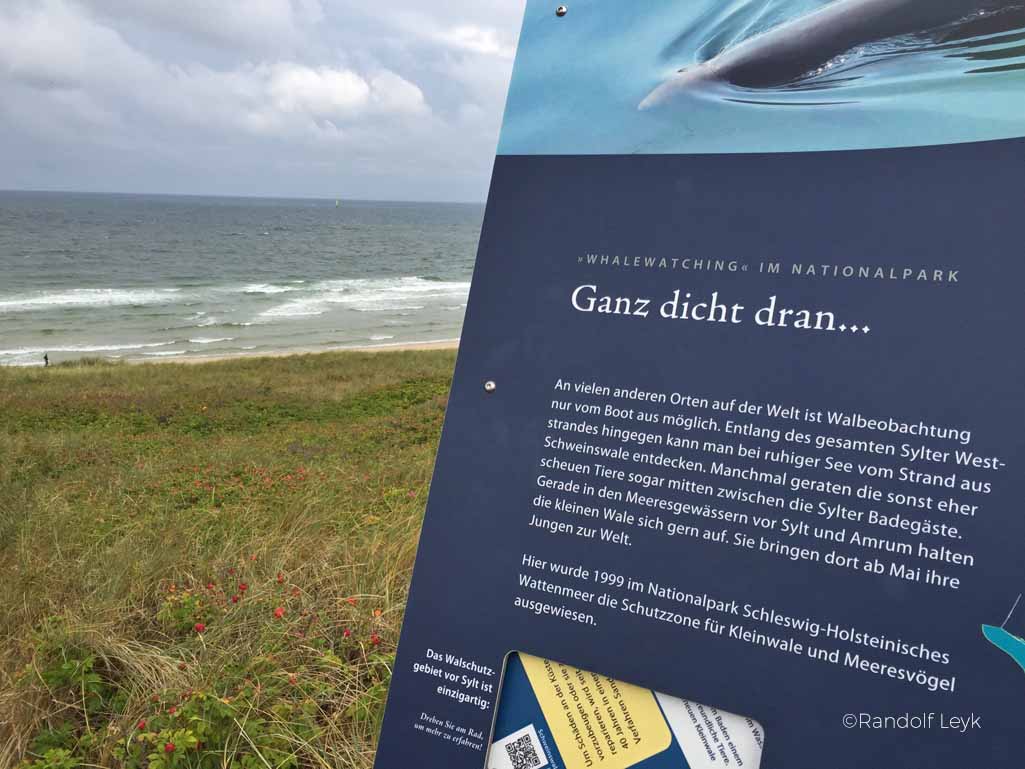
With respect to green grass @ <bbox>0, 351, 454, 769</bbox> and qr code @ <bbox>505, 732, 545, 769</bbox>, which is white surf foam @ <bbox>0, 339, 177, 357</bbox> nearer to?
green grass @ <bbox>0, 351, 454, 769</bbox>

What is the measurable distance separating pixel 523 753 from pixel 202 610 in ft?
7.90

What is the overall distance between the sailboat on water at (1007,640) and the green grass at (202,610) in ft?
6.22

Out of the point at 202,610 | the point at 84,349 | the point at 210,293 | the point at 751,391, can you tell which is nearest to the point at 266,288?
the point at 210,293

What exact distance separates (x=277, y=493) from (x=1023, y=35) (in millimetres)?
6149

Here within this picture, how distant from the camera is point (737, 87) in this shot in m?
1.37

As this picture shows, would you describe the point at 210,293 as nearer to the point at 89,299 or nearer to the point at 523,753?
the point at 89,299

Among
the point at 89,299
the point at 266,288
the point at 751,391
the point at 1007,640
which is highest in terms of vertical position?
the point at 751,391

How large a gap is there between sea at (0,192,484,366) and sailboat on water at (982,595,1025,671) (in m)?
16.4

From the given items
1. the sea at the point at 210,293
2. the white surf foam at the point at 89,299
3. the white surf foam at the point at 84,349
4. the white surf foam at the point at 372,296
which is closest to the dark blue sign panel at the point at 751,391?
the sea at the point at 210,293

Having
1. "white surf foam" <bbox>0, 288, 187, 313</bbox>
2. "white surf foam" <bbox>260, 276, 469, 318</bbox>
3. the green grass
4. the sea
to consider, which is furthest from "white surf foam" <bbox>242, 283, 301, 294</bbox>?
the green grass

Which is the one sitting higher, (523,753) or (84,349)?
(523,753)

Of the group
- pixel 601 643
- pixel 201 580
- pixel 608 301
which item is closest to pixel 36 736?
pixel 201 580

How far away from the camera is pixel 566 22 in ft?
5.07

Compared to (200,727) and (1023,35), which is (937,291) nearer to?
(1023,35)
